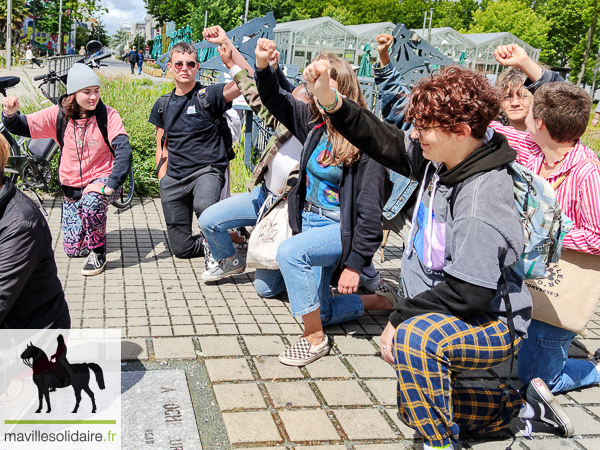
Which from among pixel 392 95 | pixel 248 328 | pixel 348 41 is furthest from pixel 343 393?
pixel 348 41

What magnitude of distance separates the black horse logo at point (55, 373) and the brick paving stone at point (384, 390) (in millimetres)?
1476

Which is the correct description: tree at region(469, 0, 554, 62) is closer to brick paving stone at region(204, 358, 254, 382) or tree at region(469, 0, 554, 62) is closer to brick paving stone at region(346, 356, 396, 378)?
brick paving stone at region(346, 356, 396, 378)

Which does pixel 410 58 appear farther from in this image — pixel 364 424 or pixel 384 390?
pixel 364 424

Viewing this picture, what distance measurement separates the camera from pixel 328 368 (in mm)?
3525

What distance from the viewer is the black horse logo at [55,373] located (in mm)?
2660

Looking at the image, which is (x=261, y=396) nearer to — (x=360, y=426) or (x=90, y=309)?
(x=360, y=426)

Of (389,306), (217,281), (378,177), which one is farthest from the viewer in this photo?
(217,281)

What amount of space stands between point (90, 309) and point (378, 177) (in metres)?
2.17

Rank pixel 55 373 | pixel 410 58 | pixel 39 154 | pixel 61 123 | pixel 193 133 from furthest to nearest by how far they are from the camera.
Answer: pixel 410 58 → pixel 39 154 → pixel 193 133 → pixel 61 123 → pixel 55 373

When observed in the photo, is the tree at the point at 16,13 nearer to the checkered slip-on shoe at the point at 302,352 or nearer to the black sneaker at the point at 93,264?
the black sneaker at the point at 93,264

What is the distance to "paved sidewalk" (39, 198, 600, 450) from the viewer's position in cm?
288

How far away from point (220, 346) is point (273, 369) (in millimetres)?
405

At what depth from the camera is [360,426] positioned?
2.94m

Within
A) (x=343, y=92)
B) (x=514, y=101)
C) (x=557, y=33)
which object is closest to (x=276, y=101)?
(x=343, y=92)
